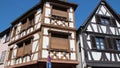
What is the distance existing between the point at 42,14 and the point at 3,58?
26.0ft

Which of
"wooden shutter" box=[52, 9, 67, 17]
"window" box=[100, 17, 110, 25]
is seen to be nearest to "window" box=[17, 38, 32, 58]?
"wooden shutter" box=[52, 9, 67, 17]

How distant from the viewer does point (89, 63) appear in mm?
11680

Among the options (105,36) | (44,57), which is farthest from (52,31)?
(105,36)

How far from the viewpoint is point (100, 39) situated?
13273 millimetres

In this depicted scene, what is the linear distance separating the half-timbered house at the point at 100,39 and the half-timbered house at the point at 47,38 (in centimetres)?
95

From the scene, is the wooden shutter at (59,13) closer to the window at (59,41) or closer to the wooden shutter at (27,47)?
the window at (59,41)

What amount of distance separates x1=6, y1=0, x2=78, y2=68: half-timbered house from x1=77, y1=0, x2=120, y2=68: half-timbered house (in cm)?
95

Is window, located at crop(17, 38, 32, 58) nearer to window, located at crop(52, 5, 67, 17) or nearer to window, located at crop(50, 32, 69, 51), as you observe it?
window, located at crop(50, 32, 69, 51)

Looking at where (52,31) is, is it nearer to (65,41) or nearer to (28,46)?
(65,41)

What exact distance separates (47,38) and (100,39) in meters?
4.93

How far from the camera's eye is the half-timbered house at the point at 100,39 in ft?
39.5

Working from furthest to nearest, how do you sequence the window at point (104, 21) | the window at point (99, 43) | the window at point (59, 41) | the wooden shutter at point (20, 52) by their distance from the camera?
the window at point (104, 21), the wooden shutter at point (20, 52), the window at point (99, 43), the window at point (59, 41)

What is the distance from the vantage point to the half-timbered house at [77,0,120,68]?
12.0 meters

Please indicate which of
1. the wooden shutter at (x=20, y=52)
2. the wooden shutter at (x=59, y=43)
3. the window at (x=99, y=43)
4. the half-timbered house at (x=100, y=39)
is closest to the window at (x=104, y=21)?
the half-timbered house at (x=100, y=39)
